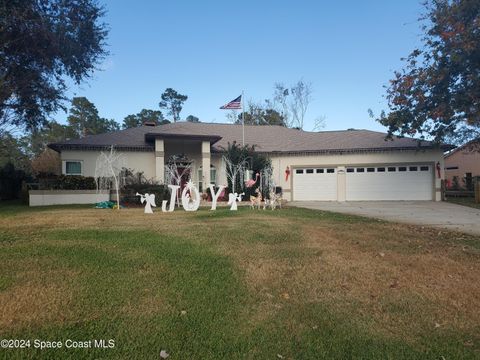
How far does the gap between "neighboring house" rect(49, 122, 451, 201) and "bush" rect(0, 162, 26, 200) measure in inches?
195

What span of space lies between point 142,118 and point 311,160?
46.7 meters

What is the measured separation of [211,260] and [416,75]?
15.6 meters

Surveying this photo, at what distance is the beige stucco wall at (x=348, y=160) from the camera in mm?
22391

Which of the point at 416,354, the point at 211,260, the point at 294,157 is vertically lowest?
the point at 416,354

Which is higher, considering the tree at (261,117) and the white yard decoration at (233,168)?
the tree at (261,117)

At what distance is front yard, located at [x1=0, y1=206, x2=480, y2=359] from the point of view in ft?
11.8

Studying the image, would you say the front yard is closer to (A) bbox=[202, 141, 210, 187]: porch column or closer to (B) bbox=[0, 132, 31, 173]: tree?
(A) bbox=[202, 141, 210, 187]: porch column

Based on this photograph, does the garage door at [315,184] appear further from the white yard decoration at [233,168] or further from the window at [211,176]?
the window at [211,176]

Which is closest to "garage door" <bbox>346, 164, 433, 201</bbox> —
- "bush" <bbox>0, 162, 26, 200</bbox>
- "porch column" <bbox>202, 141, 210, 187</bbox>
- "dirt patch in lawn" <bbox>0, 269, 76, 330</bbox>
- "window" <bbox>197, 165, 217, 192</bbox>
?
"window" <bbox>197, 165, 217, 192</bbox>

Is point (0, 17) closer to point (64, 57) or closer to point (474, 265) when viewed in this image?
point (64, 57)

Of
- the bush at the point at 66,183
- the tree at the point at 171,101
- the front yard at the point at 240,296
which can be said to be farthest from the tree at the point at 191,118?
the front yard at the point at 240,296

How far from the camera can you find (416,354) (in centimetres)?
351

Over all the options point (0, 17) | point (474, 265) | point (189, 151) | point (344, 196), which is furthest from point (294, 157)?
point (474, 265)

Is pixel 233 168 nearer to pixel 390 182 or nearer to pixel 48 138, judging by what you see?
pixel 390 182
